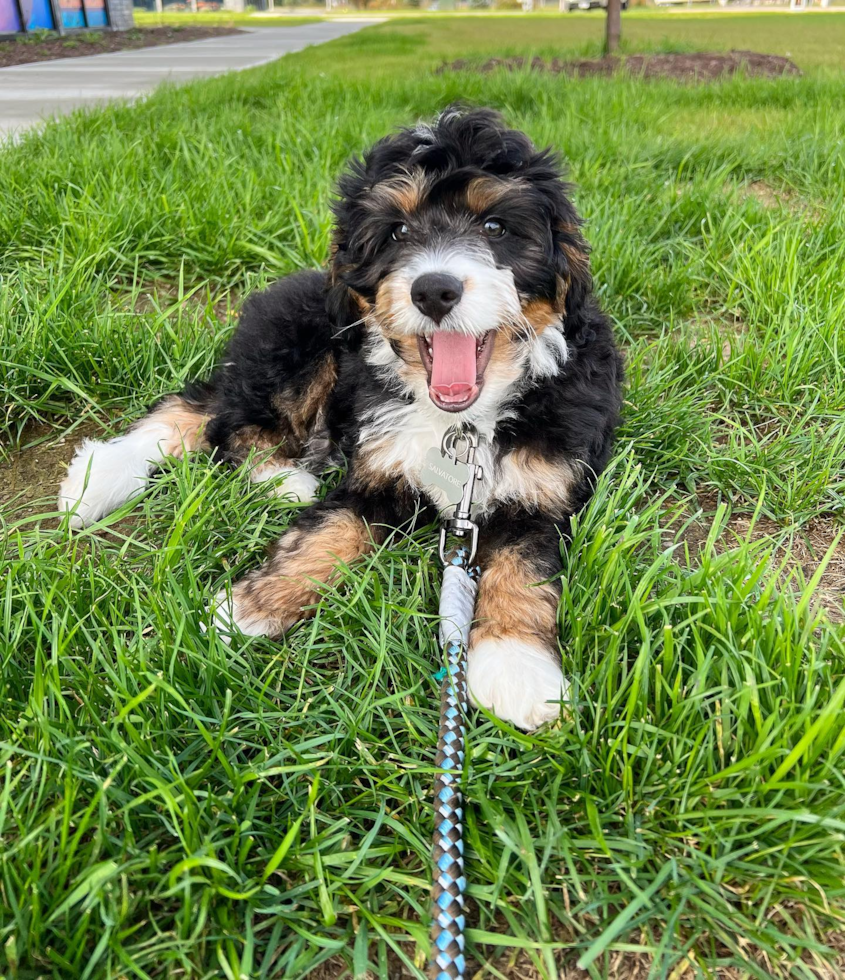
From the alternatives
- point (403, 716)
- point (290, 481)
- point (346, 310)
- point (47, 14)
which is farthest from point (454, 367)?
point (47, 14)

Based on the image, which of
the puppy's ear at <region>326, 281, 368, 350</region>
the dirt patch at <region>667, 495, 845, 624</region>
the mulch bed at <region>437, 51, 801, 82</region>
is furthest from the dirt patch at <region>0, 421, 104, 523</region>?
the mulch bed at <region>437, 51, 801, 82</region>

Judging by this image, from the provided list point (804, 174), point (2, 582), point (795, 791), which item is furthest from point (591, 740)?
point (804, 174)

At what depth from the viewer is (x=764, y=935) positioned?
1405 millimetres

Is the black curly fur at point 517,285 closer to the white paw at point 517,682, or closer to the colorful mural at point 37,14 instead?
the white paw at point 517,682

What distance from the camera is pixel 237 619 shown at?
85.7 inches

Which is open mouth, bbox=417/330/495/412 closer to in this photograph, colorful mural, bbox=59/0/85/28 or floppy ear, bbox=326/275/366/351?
floppy ear, bbox=326/275/366/351

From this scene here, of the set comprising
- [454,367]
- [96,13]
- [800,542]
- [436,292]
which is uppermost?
[96,13]

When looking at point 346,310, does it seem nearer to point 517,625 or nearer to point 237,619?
point 237,619

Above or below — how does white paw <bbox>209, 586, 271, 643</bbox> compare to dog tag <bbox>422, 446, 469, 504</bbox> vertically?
below

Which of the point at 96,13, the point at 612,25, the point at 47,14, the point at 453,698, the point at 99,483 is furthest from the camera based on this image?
the point at 96,13

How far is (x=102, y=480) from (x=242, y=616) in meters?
0.92

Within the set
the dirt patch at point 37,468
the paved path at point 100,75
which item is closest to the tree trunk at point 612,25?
the paved path at point 100,75

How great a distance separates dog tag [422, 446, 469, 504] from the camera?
7.66 feet

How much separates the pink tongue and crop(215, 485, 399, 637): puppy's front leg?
46cm
